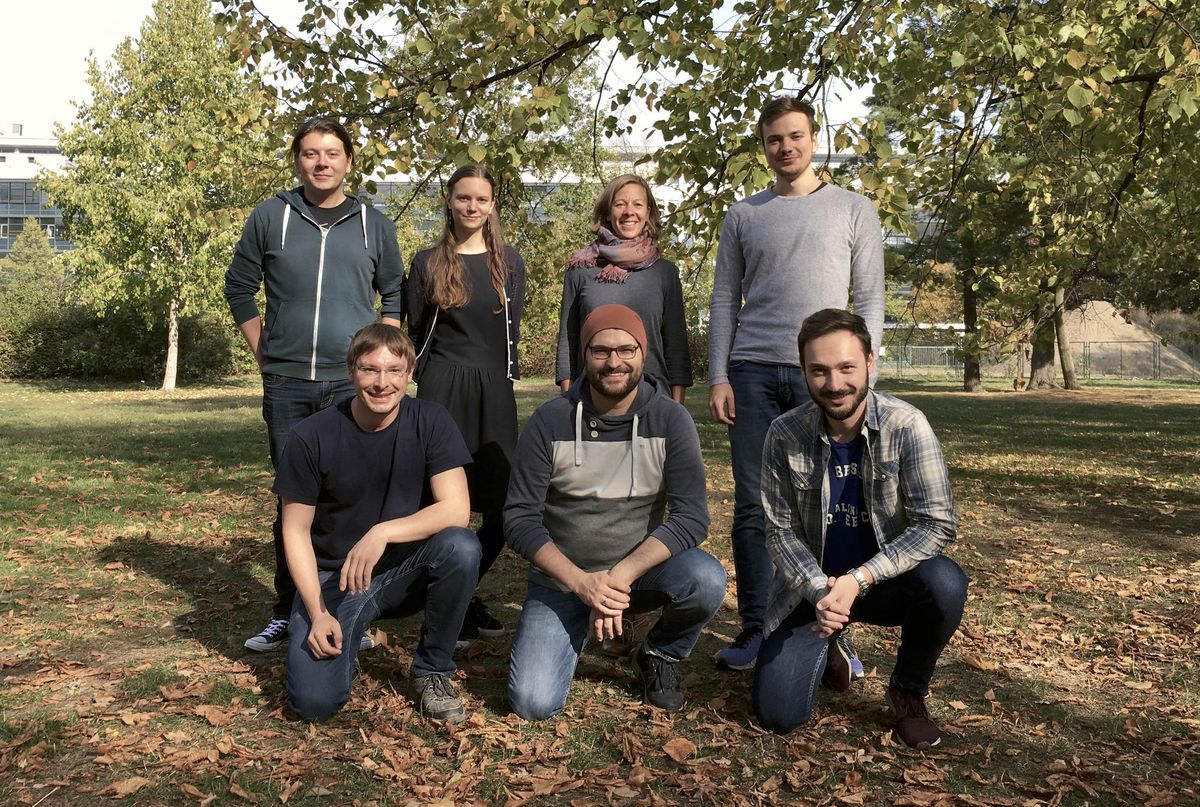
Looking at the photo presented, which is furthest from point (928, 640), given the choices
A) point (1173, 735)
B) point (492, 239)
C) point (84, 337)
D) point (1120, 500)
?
point (84, 337)

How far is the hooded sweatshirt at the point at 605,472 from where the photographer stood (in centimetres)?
414

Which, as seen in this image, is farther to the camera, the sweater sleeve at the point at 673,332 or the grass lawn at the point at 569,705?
the sweater sleeve at the point at 673,332

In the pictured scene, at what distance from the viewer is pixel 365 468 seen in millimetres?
4148

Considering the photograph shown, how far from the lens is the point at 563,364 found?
5027mm

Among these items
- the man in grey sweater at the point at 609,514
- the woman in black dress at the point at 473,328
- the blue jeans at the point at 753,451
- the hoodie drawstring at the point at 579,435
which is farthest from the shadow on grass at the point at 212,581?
the blue jeans at the point at 753,451

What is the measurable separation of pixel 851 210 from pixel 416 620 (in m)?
3.11

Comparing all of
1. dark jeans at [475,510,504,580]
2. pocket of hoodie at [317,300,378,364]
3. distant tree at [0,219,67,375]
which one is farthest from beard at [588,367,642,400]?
distant tree at [0,219,67,375]

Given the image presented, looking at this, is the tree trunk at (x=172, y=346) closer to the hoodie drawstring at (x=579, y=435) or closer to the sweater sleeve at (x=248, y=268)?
the sweater sleeve at (x=248, y=268)

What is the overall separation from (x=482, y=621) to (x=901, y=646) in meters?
2.24

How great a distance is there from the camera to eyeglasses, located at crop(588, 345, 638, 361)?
13.0 feet

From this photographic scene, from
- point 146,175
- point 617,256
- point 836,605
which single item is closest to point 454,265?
point 617,256

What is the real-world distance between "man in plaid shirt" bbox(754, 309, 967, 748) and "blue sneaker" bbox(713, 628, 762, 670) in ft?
2.11

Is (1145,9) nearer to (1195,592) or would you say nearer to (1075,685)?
(1195,592)

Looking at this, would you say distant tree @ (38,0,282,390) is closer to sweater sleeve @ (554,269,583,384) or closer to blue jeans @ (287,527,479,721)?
sweater sleeve @ (554,269,583,384)
